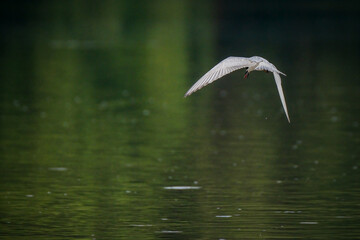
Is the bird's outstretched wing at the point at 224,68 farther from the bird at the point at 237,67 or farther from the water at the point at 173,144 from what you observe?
the water at the point at 173,144

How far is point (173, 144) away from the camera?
71.4 feet

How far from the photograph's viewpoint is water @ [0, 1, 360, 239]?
47.2ft

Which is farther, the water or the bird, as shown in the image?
the water

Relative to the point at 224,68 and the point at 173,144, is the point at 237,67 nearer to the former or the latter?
the point at 224,68

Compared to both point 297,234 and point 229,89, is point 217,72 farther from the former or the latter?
point 229,89

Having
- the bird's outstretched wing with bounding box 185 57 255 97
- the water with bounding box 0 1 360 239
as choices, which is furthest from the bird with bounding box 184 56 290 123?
the water with bounding box 0 1 360 239

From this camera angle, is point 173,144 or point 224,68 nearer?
point 224,68

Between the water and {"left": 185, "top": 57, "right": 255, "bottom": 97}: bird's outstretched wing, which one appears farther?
the water

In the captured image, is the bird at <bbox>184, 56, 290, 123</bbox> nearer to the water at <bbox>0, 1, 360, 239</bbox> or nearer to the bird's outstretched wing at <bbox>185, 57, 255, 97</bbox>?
the bird's outstretched wing at <bbox>185, 57, 255, 97</bbox>

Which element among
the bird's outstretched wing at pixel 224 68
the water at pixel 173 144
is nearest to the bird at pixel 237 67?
the bird's outstretched wing at pixel 224 68

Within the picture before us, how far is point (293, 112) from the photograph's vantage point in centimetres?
2692

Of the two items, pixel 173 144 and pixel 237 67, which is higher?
pixel 173 144

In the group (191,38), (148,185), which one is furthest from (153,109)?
(191,38)

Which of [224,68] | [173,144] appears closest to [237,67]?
[224,68]
